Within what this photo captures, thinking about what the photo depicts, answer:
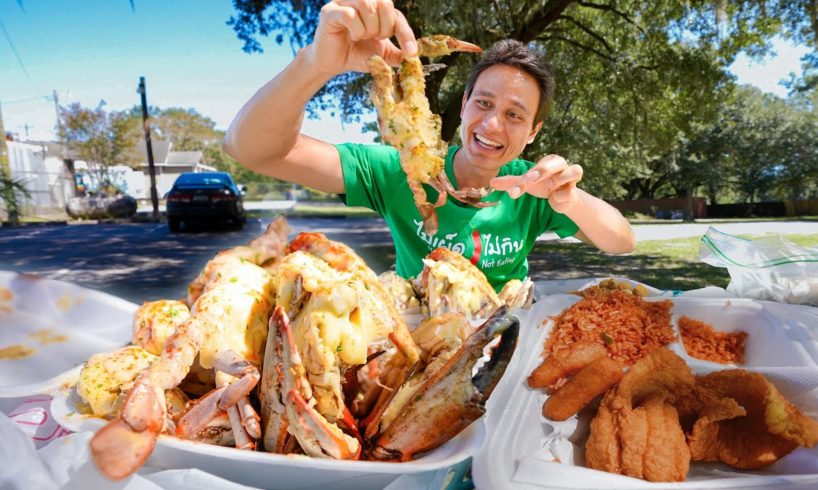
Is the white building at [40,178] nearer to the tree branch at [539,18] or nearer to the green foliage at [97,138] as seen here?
the green foliage at [97,138]

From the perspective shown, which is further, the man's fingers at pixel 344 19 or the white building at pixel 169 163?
the white building at pixel 169 163

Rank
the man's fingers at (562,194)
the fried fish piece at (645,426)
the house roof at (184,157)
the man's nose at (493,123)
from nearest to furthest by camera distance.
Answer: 1. the fried fish piece at (645,426)
2. the man's fingers at (562,194)
3. the man's nose at (493,123)
4. the house roof at (184,157)

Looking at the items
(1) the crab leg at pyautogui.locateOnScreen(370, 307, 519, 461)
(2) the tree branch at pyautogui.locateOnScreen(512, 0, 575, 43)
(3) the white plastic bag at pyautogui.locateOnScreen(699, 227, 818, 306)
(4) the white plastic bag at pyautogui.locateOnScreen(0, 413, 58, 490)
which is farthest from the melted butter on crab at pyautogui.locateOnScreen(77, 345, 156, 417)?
(2) the tree branch at pyautogui.locateOnScreen(512, 0, 575, 43)

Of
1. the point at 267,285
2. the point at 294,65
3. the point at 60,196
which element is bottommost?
the point at 60,196

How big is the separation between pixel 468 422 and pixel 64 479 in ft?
2.22

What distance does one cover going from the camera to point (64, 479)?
81 cm

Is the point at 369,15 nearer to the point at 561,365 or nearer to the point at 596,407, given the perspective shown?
the point at 561,365

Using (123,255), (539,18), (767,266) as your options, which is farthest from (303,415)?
(123,255)

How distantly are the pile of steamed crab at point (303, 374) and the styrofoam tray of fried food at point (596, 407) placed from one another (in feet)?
0.66

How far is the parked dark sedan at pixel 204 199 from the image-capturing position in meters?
14.7

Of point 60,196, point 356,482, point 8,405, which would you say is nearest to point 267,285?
point 356,482

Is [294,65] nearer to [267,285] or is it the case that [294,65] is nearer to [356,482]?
[267,285]

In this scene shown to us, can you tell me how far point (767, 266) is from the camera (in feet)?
6.38

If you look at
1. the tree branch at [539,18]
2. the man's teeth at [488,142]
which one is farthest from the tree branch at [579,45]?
the man's teeth at [488,142]
